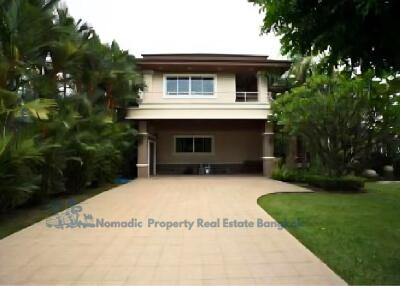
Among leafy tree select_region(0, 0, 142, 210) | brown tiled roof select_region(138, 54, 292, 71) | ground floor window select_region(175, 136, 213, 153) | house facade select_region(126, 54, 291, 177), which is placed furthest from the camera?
ground floor window select_region(175, 136, 213, 153)

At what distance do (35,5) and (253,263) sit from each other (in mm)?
9110

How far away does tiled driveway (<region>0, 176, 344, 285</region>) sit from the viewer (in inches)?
215

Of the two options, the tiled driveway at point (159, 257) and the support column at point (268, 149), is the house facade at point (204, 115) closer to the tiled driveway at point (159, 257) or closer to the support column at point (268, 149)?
the support column at point (268, 149)

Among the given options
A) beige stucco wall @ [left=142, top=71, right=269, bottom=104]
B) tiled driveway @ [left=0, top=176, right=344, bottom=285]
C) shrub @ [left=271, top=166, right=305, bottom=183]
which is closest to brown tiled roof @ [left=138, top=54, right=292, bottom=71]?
beige stucco wall @ [left=142, top=71, right=269, bottom=104]

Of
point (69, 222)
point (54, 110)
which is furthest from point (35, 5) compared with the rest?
point (69, 222)

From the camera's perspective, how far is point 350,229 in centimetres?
868

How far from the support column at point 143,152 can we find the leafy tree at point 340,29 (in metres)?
19.0

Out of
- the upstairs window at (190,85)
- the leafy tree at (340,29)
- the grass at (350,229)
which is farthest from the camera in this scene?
the upstairs window at (190,85)

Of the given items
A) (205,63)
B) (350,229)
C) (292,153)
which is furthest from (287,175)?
(350,229)

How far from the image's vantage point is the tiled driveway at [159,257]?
545 centimetres

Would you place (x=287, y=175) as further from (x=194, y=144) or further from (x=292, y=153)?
(x=194, y=144)

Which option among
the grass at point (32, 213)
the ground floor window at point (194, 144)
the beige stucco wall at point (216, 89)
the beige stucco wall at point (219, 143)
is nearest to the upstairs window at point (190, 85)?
the beige stucco wall at point (216, 89)

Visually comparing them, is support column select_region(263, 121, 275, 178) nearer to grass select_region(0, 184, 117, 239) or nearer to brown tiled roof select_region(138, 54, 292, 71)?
brown tiled roof select_region(138, 54, 292, 71)

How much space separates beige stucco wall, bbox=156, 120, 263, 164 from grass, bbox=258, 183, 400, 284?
13240 mm
